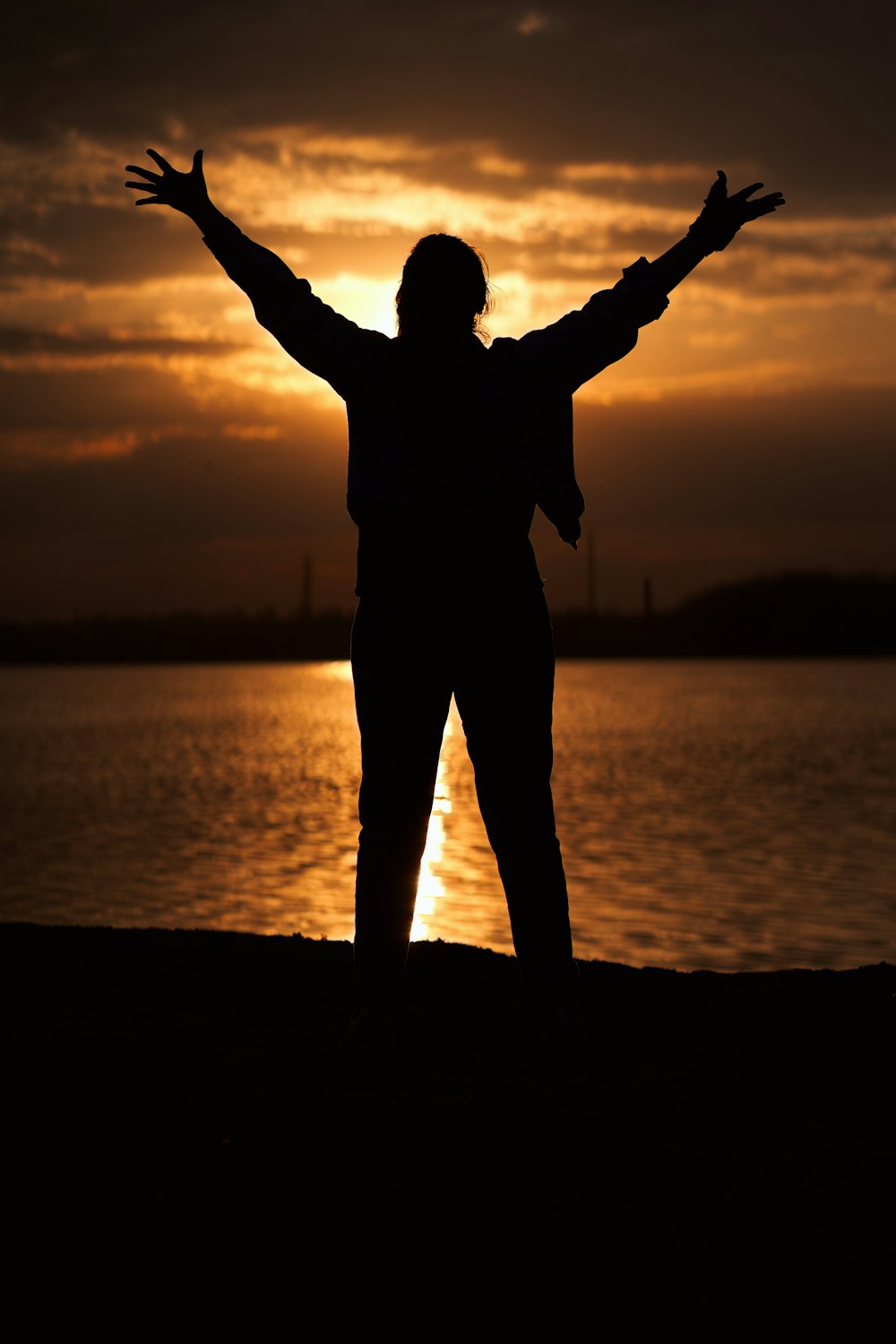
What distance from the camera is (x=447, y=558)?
481cm

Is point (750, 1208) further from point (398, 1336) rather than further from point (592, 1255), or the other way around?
point (398, 1336)

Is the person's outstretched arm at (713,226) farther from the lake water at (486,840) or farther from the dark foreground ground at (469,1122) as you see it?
the lake water at (486,840)

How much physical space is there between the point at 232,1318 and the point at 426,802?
212cm

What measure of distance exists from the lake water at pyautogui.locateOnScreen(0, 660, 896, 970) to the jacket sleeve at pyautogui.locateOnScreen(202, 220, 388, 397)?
729cm

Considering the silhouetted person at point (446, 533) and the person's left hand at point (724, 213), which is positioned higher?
the person's left hand at point (724, 213)

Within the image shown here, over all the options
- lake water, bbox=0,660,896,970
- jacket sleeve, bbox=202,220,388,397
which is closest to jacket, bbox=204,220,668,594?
jacket sleeve, bbox=202,220,388,397

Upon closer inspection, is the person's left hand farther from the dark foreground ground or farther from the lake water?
the lake water

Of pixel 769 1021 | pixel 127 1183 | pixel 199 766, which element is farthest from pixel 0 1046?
pixel 199 766

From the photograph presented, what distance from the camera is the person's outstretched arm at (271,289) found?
4836mm

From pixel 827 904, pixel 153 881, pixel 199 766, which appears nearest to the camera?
pixel 827 904

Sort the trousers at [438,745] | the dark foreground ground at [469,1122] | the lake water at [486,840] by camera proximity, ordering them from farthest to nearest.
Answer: the lake water at [486,840] → the trousers at [438,745] → the dark foreground ground at [469,1122]

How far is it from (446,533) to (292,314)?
0.86 m

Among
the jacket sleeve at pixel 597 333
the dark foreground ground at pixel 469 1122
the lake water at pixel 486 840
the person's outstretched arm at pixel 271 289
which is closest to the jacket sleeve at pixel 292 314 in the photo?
the person's outstretched arm at pixel 271 289

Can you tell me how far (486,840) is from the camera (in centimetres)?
2017
